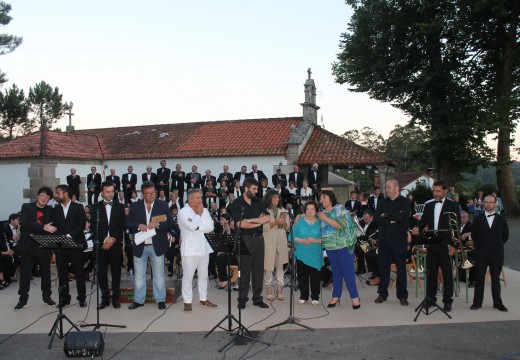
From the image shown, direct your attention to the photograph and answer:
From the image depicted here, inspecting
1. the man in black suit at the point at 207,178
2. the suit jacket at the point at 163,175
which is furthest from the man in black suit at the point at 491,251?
the suit jacket at the point at 163,175

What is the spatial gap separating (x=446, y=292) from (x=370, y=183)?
50.0 m

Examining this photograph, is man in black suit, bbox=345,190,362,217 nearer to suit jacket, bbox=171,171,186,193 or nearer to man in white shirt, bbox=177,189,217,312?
suit jacket, bbox=171,171,186,193

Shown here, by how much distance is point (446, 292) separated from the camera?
7.22 metres

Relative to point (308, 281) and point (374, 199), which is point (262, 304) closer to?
point (308, 281)

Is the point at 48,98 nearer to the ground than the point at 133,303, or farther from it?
farther from it

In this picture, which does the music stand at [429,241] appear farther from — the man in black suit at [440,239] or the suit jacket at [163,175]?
the suit jacket at [163,175]

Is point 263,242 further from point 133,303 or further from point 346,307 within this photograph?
point 133,303

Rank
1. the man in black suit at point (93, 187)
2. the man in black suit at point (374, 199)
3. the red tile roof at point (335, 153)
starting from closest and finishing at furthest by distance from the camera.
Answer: the man in black suit at point (374, 199), the man in black suit at point (93, 187), the red tile roof at point (335, 153)

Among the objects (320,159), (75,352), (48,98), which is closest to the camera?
(75,352)

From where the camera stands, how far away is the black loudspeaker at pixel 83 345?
5148 mm

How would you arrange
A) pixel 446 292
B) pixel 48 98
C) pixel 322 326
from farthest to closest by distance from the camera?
pixel 48 98 < pixel 446 292 < pixel 322 326

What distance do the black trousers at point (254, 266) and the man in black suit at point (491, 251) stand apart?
3358 mm

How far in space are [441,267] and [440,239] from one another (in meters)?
0.58

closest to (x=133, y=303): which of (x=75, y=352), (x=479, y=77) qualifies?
(x=75, y=352)
